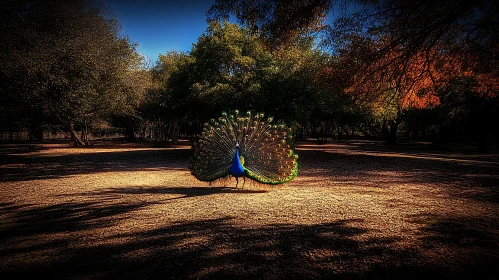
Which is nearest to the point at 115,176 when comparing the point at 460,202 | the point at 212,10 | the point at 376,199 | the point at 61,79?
the point at 61,79

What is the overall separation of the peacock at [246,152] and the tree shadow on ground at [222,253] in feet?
8.12

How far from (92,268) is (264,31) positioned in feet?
20.4

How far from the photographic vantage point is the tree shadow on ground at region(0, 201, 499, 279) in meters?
3.03

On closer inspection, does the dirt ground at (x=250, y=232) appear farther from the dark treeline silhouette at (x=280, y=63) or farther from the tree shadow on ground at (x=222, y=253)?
the dark treeline silhouette at (x=280, y=63)

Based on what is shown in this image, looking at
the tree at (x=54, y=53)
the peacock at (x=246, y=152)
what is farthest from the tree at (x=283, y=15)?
the tree at (x=54, y=53)

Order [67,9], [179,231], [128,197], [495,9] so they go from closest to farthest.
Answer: [179,231]
[495,9]
[128,197]
[67,9]

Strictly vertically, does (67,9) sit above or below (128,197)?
above

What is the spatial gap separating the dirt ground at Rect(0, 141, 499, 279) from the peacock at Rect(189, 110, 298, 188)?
63 centimetres

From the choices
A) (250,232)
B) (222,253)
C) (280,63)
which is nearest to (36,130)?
(280,63)

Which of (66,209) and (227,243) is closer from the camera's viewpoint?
(227,243)

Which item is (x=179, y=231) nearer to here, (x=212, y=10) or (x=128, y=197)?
(x=128, y=197)

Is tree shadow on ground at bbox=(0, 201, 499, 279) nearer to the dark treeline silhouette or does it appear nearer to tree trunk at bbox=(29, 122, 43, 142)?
the dark treeline silhouette

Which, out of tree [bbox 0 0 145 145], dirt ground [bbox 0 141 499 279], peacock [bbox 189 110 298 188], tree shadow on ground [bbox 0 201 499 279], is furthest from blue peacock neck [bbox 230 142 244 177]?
tree [bbox 0 0 145 145]

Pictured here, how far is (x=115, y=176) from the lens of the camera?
1029 cm
